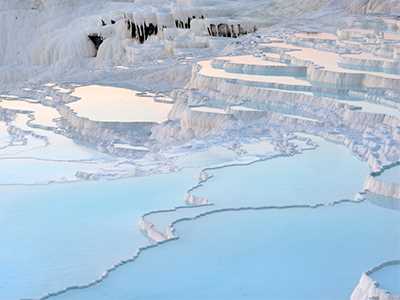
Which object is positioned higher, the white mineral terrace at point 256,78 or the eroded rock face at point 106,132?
the white mineral terrace at point 256,78

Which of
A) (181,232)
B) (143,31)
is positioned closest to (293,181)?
(181,232)

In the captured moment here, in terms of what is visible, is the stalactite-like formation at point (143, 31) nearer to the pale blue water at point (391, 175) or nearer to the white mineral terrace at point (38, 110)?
the white mineral terrace at point (38, 110)

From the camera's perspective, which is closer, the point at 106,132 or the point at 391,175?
the point at 391,175

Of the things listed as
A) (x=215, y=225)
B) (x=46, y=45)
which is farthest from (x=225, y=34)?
(x=215, y=225)

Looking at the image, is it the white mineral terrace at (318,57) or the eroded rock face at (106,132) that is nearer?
the eroded rock face at (106,132)

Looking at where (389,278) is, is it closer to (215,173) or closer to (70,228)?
Result: (70,228)

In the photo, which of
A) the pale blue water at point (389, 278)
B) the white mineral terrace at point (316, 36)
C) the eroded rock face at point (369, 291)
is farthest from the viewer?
the white mineral terrace at point (316, 36)

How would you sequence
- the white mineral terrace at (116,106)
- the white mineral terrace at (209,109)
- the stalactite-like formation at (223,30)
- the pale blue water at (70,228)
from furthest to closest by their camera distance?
the stalactite-like formation at (223,30)
the white mineral terrace at (116,106)
the white mineral terrace at (209,109)
the pale blue water at (70,228)

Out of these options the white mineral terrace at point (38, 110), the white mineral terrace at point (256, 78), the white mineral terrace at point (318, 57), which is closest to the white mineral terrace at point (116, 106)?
the white mineral terrace at point (38, 110)
